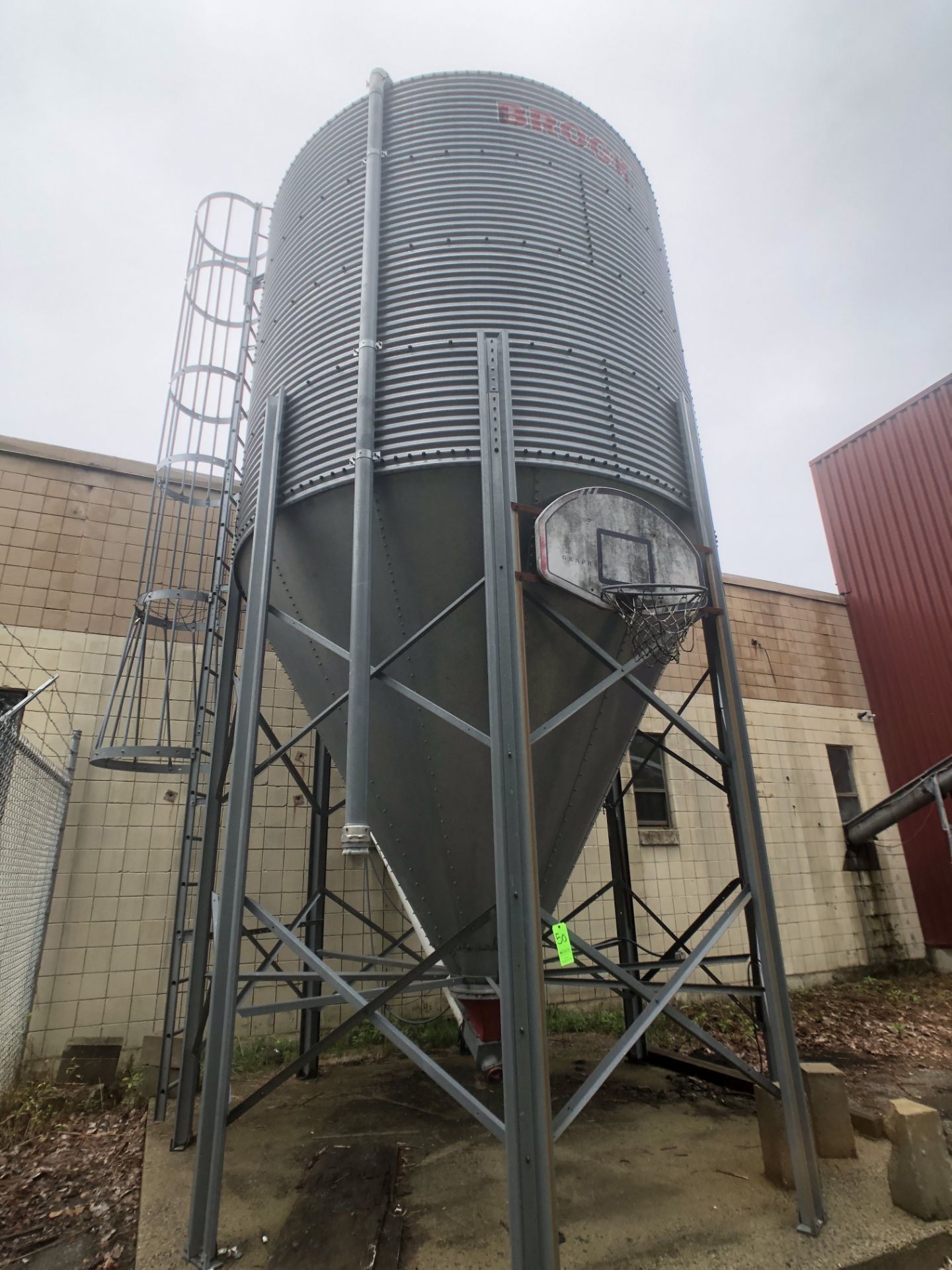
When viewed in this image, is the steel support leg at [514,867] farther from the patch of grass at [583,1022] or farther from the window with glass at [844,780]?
the window with glass at [844,780]

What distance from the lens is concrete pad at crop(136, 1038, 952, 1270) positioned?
3420mm

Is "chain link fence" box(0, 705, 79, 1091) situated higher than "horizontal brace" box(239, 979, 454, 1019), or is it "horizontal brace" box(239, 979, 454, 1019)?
"chain link fence" box(0, 705, 79, 1091)

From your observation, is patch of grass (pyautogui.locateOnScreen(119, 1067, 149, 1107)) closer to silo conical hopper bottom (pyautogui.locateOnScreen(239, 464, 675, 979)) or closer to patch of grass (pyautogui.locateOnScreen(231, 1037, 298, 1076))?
patch of grass (pyautogui.locateOnScreen(231, 1037, 298, 1076))

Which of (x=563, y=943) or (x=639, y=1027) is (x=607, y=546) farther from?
(x=639, y=1027)

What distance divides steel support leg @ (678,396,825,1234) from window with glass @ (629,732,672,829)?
501 centimetres

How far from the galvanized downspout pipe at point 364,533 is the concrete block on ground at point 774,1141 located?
2.76 metres

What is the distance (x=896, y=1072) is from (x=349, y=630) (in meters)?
6.36

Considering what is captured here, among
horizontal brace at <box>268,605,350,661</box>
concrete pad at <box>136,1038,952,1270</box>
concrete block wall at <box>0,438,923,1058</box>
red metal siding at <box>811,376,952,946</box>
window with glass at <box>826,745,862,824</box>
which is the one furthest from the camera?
window with glass at <box>826,745,862,824</box>

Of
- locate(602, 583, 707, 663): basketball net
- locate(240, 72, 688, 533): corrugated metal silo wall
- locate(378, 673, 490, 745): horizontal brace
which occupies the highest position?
locate(240, 72, 688, 533): corrugated metal silo wall

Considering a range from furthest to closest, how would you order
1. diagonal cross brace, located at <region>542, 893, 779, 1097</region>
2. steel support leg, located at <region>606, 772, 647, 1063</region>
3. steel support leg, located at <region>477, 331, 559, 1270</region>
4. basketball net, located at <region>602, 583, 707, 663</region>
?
steel support leg, located at <region>606, 772, 647, 1063</region>
basketball net, located at <region>602, 583, 707, 663</region>
diagonal cross brace, located at <region>542, 893, 779, 1097</region>
steel support leg, located at <region>477, 331, 559, 1270</region>

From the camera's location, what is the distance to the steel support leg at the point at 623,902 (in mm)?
6773

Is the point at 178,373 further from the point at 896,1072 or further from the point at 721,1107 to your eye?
the point at 896,1072

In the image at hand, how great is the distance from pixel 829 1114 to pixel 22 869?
19.6ft

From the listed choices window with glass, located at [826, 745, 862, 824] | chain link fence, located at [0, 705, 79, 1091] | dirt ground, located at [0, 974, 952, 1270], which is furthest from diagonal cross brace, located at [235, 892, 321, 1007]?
window with glass, located at [826, 745, 862, 824]
